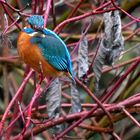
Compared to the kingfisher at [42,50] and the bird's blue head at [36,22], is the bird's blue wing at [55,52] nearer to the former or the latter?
the kingfisher at [42,50]

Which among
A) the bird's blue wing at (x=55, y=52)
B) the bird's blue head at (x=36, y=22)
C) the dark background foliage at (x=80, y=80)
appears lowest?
the dark background foliage at (x=80, y=80)

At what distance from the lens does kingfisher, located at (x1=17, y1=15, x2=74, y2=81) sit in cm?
237

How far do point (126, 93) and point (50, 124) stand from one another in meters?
0.94

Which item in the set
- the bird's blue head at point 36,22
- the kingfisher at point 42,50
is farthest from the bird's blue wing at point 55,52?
the bird's blue head at point 36,22

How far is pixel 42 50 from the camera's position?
7.82 feet

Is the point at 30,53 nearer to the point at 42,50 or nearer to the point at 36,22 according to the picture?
the point at 42,50

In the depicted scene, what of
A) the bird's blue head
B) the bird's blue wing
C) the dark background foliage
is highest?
the bird's blue head

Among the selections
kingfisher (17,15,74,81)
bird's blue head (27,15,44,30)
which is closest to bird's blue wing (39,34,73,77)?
kingfisher (17,15,74,81)

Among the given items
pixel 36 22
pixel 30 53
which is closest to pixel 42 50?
pixel 30 53

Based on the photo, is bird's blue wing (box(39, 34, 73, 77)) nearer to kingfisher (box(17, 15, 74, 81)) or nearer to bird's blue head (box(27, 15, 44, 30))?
kingfisher (box(17, 15, 74, 81))

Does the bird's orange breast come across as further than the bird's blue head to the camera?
Yes

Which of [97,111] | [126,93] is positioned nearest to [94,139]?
[126,93]

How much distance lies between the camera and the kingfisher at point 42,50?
7.77 ft

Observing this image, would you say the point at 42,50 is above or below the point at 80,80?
above
